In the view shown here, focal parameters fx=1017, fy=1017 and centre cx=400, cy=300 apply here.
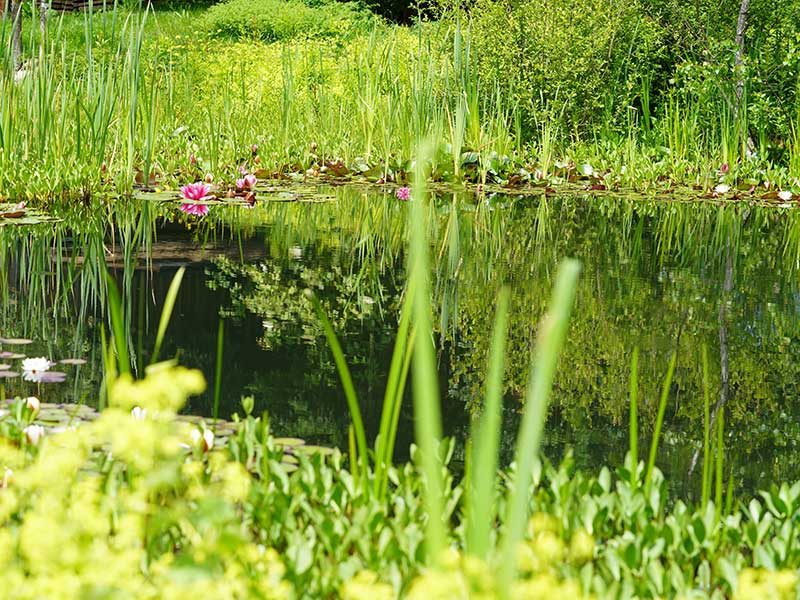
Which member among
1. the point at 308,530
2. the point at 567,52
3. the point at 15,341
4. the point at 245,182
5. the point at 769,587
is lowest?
the point at 245,182

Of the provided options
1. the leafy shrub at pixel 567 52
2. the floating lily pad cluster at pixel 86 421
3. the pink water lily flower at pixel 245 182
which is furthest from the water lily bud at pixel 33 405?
the leafy shrub at pixel 567 52

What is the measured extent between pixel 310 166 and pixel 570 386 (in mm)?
6102

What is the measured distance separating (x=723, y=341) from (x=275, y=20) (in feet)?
53.3

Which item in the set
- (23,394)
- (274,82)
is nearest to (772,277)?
(23,394)

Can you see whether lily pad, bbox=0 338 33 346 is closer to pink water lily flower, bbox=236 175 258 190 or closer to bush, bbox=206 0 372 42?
pink water lily flower, bbox=236 175 258 190

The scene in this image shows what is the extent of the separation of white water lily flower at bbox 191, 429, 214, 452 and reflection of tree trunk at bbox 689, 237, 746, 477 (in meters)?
1.06

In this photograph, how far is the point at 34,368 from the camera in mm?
2727

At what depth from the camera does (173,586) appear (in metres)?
1.28

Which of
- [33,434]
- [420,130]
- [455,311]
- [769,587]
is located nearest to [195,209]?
[420,130]

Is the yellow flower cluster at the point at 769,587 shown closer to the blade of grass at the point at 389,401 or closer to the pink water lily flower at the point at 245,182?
the blade of grass at the point at 389,401

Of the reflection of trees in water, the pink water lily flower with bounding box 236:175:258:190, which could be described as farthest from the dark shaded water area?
the pink water lily flower with bounding box 236:175:258:190

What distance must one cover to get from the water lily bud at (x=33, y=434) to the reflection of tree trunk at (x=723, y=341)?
1.41m

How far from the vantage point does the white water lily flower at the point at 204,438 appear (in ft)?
6.86

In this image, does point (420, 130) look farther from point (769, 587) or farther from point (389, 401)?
point (769, 587)
